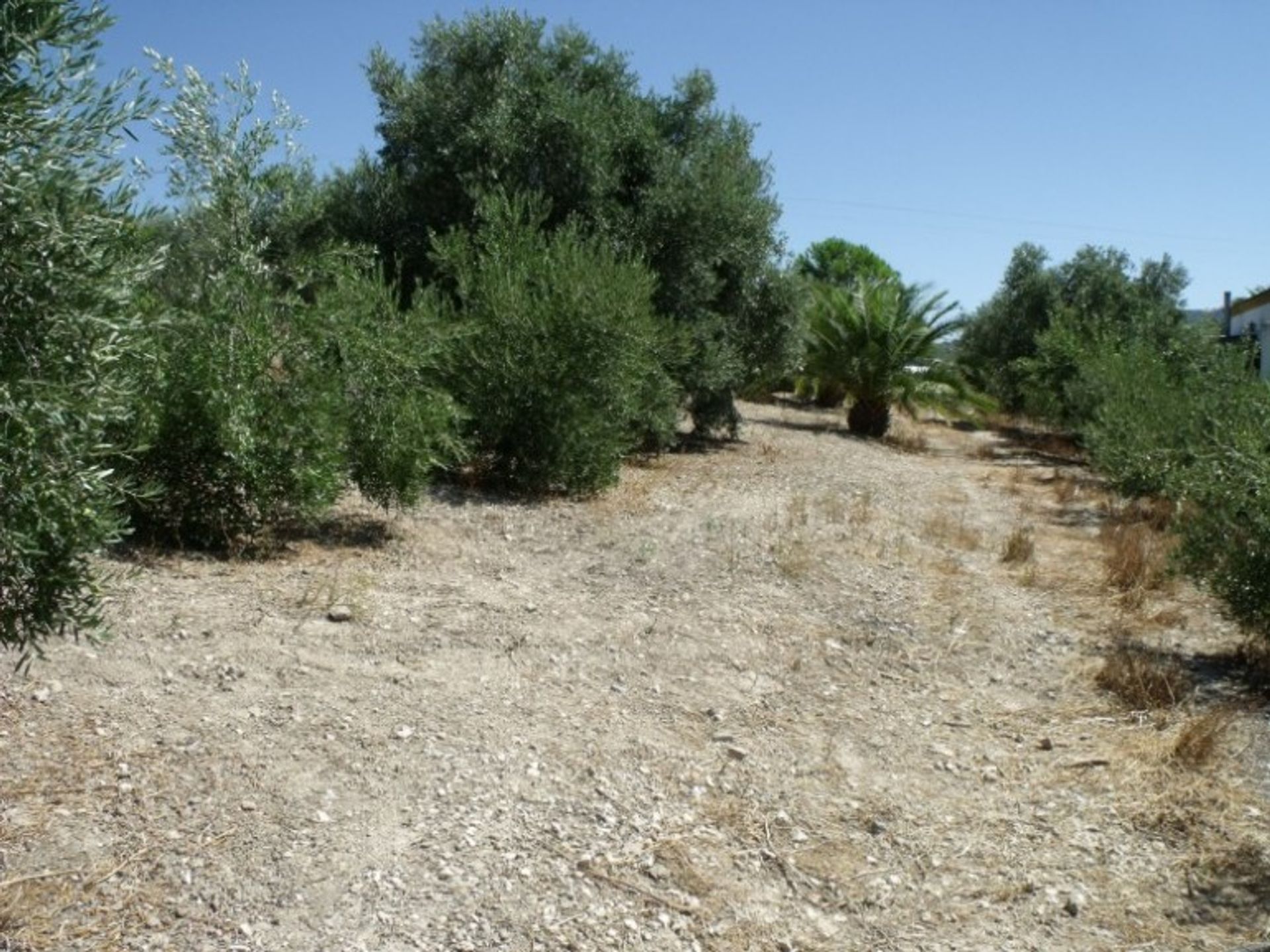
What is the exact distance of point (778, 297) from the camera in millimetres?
16859

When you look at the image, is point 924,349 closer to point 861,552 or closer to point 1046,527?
point 1046,527

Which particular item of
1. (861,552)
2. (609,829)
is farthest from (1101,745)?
(861,552)

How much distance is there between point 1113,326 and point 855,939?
21.3 metres

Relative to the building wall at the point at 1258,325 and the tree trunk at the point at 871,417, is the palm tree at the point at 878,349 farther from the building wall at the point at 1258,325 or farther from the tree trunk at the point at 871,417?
the building wall at the point at 1258,325

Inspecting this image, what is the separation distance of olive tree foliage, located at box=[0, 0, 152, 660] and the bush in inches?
286

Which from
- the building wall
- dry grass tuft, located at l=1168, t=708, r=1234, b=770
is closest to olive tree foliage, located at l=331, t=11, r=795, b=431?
dry grass tuft, located at l=1168, t=708, r=1234, b=770

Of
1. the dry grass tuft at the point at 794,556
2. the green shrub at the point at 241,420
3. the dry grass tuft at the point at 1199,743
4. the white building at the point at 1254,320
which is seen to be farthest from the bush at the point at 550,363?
the white building at the point at 1254,320

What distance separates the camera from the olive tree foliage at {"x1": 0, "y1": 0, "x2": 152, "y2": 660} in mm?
3037

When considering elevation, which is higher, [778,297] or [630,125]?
[630,125]

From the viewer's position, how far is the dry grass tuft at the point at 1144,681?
6812mm

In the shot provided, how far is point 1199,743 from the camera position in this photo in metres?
5.98

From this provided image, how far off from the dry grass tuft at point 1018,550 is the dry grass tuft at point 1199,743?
4.36 m

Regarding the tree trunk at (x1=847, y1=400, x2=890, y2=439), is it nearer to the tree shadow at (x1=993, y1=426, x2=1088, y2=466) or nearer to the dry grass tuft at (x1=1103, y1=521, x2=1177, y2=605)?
the tree shadow at (x1=993, y1=426, x2=1088, y2=466)

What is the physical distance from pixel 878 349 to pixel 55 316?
781 inches
